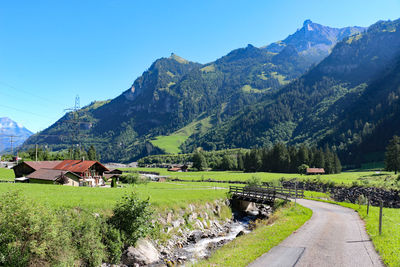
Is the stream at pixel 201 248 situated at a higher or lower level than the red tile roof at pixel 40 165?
lower

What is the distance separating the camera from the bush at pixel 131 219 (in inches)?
1037

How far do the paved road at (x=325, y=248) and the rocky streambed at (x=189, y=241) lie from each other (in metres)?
8.97

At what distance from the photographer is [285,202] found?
41531 mm

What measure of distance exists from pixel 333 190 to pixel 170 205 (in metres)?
51.0

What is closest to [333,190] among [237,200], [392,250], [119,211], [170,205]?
[237,200]

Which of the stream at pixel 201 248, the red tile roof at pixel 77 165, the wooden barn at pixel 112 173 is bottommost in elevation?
the stream at pixel 201 248

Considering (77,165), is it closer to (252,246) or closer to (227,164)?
(252,246)

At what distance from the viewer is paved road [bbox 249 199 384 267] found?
16.3 meters

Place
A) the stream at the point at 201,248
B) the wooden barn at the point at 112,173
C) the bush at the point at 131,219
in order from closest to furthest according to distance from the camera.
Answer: the stream at the point at 201,248 → the bush at the point at 131,219 → the wooden barn at the point at 112,173

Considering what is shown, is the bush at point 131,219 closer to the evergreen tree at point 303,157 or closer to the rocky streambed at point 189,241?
the rocky streambed at point 189,241

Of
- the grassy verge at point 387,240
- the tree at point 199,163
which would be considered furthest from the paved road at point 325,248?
the tree at point 199,163

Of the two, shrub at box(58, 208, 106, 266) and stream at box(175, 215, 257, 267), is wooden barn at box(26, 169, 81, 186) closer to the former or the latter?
shrub at box(58, 208, 106, 266)

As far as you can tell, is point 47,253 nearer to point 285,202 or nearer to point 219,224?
point 219,224

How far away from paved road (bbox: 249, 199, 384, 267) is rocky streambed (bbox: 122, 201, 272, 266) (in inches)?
353
